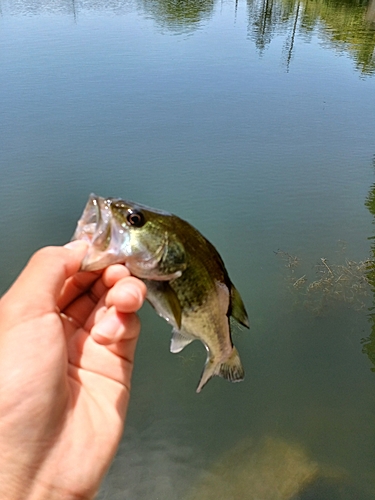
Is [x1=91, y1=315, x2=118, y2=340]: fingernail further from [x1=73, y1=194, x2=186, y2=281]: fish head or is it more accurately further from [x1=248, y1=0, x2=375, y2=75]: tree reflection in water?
[x1=248, y1=0, x2=375, y2=75]: tree reflection in water

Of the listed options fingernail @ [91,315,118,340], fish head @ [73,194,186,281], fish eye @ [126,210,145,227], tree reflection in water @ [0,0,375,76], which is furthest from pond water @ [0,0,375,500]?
fish eye @ [126,210,145,227]

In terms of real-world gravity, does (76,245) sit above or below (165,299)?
above

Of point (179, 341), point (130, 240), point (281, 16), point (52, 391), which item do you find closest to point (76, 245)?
point (130, 240)

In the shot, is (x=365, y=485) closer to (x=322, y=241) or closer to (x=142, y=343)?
(x=142, y=343)

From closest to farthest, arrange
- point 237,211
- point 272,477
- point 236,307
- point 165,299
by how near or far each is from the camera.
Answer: point 165,299 → point 236,307 → point 272,477 → point 237,211

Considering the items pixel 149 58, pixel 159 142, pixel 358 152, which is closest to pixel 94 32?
pixel 149 58

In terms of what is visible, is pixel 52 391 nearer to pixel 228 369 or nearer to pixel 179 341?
pixel 179 341
